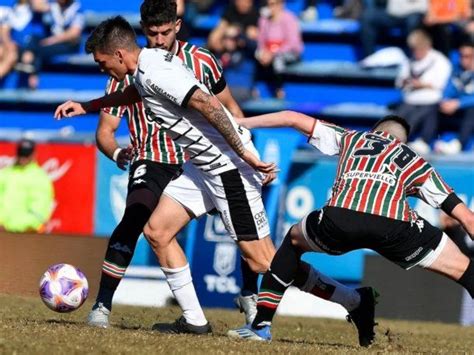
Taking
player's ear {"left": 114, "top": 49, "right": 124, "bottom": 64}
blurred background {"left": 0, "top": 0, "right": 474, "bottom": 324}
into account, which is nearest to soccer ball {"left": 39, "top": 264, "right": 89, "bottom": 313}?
player's ear {"left": 114, "top": 49, "right": 124, "bottom": 64}

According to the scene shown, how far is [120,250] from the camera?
334 inches

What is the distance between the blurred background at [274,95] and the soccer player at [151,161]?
367cm

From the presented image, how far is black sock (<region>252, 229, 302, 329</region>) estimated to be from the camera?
755 centimetres

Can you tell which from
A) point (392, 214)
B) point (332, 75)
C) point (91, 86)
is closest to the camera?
point (392, 214)

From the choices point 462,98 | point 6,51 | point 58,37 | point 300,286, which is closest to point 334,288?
point 300,286

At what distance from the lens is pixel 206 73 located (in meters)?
8.56

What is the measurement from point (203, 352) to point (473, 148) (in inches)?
436

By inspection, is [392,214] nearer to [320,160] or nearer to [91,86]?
[320,160]

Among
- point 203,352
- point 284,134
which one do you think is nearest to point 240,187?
point 203,352

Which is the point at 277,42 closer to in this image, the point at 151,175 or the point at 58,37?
the point at 58,37

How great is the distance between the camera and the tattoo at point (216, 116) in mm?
7484

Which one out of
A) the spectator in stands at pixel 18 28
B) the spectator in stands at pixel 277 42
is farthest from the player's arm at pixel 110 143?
the spectator in stands at pixel 18 28

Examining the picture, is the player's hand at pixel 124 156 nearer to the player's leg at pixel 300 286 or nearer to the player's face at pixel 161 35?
the player's face at pixel 161 35

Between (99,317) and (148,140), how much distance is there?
1596 mm
